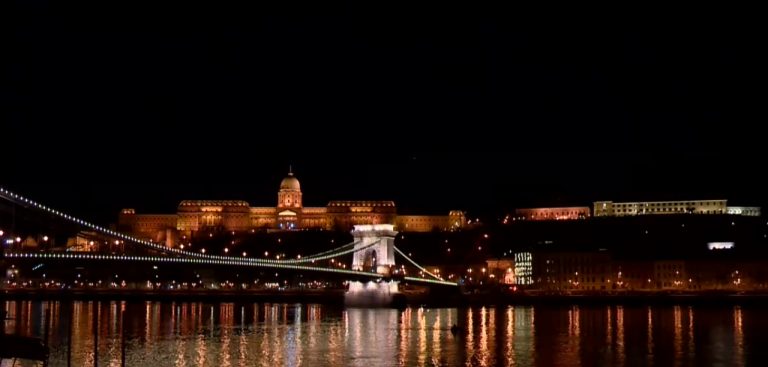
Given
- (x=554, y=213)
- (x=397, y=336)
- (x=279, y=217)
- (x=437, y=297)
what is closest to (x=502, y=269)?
(x=437, y=297)

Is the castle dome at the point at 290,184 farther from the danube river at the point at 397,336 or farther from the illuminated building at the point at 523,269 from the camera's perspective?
the danube river at the point at 397,336

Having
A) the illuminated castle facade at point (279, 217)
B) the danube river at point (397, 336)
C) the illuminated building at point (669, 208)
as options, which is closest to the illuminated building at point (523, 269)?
the danube river at point (397, 336)

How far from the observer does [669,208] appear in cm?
11075

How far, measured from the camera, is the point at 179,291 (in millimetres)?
73125

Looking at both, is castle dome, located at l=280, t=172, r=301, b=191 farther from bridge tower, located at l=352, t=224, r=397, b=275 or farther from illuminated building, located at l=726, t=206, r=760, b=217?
bridge tower, located at l=352, t=224, r=397, b=275

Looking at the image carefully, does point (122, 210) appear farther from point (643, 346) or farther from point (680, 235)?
point (643, 346)

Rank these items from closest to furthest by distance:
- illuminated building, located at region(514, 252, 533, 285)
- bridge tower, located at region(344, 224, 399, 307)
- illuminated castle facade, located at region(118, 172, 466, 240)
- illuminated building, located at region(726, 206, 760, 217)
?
bridge tower, located at region(344, 224, 399, 307) < illuminated building, located at region(514, 252, 533, 285) < illuminated building, located at region(726, 206, 760, 217) < illuminated castle facade, located at region(118, 172, 466, 240)

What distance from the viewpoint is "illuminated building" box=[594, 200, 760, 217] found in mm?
106750

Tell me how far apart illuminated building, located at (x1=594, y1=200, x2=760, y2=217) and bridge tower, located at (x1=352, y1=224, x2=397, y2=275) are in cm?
5083

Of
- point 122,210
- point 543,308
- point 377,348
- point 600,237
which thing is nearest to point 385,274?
point 543,308

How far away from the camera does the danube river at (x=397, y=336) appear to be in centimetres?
3120

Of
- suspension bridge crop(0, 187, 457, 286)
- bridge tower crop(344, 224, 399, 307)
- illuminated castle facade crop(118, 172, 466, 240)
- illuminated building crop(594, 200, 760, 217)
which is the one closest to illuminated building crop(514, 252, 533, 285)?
suspension bridge crop(0, 187, 457, 286)

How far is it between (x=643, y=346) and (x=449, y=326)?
391 inches

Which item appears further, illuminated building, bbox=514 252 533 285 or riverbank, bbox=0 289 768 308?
illuminated building, bbox=514 252 533 285
